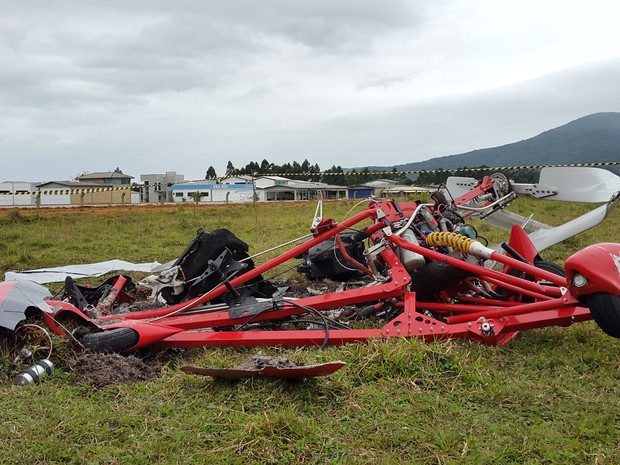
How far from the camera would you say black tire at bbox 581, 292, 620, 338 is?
349 centimetres

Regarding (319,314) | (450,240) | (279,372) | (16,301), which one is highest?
(450,240)

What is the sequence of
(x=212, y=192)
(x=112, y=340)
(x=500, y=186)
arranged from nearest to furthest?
(x=112, y=340)
(x=500, y=186)
(x=212, y=192)

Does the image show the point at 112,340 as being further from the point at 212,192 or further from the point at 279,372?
the point at 212,192

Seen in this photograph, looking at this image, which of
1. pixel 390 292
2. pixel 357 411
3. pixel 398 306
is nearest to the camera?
pixel 357 411

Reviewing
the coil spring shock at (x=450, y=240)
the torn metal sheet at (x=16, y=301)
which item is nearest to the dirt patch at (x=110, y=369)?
the torn metal sheet at (x=16, y=301)

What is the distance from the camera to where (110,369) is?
4.05 meters

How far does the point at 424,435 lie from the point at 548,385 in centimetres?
116

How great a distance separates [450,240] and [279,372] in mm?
2042

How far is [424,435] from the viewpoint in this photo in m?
2.98

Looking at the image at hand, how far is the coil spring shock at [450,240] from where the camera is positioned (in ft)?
15.2

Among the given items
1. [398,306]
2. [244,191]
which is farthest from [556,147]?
[398,306]

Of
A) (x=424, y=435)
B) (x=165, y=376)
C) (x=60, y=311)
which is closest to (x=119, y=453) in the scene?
(x=165, y=376)

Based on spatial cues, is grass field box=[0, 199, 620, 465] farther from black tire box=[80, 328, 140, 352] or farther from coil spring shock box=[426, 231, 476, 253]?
coil spring shock box=[426, 231, 476, 253]

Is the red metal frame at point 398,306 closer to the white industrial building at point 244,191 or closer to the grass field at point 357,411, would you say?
the grass field at point 357,411
